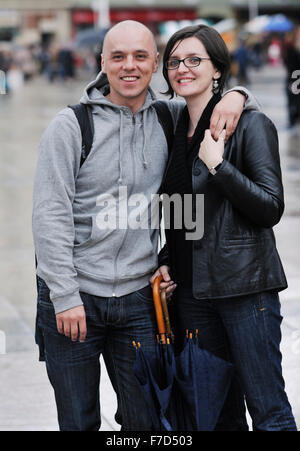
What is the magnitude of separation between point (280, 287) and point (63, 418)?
956 millimetres

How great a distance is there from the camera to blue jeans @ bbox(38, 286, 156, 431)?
292 centimetres

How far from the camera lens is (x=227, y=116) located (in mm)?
2793

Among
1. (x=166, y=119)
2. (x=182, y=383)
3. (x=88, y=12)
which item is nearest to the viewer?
(x=182, y=383)

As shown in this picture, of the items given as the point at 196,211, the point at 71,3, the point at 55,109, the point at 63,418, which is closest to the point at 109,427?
the point at 63,418

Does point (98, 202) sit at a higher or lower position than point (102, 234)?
higher

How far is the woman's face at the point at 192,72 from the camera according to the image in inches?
115

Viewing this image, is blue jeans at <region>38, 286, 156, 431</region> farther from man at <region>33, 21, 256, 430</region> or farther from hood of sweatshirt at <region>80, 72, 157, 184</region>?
hood of sweatshirt at <region>80, 72, 157, 184</region>

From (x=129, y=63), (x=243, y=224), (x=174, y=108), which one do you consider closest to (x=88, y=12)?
(x=174, y=108)

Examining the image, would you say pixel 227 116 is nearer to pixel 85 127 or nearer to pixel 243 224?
pixel 243 224

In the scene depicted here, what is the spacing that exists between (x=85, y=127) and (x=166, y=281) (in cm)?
65

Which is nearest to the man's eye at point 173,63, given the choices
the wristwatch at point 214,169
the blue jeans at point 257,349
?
the wristwatch at point 214,169

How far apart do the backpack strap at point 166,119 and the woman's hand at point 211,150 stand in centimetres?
25

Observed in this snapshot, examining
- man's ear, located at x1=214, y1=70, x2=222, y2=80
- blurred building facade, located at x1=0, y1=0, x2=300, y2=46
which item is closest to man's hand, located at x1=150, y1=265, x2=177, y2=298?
man's ear, located at x1=214, y1=70, x2=222, y2=80

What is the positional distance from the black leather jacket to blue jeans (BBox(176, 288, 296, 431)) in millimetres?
70
